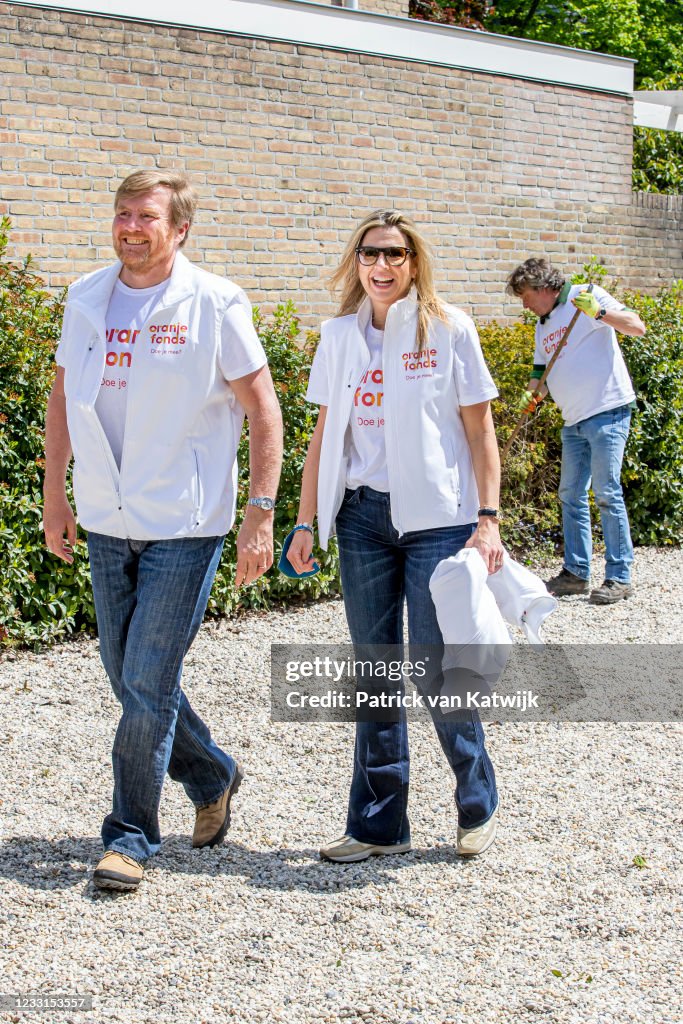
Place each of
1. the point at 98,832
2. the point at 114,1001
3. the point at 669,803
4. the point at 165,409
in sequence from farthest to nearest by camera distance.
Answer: the point at 669,803 < the point at 98,832 < the point at 165,409 < the point at 114,1001

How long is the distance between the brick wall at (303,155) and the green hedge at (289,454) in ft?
3.33

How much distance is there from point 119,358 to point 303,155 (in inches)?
253

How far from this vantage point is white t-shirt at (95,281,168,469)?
3.33 meters

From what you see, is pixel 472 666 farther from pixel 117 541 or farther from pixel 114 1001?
pixel 114 1001

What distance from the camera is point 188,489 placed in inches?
132

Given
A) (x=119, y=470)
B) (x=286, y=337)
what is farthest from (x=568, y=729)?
(x=286, y=337)

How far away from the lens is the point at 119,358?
3.33 meters

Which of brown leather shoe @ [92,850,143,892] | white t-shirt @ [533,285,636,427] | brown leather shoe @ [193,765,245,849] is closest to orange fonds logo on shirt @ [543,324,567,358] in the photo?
white t-shirt @ [533,285,636,427]

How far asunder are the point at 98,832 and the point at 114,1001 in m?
1.08

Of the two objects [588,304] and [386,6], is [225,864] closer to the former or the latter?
[588,304]

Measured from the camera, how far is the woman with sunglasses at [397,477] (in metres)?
3.50

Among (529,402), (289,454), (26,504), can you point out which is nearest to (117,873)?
(26,504)

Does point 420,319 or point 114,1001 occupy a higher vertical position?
point 420,319

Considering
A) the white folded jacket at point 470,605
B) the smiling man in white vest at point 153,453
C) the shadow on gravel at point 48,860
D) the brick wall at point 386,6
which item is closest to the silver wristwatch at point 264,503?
the smiling man in white vest at point 153,453
